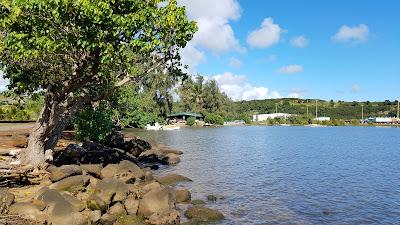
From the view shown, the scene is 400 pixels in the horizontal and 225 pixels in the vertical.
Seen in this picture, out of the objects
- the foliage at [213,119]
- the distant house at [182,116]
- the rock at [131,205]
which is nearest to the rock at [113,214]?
the rock at [131,205]

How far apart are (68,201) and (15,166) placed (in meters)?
6.07

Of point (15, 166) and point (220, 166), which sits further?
point (220, 166)

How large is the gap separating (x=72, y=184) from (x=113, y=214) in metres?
3.45

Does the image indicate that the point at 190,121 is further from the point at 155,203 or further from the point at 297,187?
the point at 155,203

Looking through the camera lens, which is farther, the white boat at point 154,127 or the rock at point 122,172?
the white boat at point 154,127

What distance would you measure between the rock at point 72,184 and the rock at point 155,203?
12.5 ft

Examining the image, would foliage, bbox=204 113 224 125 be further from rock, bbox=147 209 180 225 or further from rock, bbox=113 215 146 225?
rock, bbox=113 215 146 225

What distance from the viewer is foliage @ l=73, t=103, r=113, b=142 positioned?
120 ft

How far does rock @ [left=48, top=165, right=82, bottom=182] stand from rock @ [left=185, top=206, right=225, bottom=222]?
702cm

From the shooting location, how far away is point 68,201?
699 inches

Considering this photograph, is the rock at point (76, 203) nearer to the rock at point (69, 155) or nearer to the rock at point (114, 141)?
the rock at point (69, 155)

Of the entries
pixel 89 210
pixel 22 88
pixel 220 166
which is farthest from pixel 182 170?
pixel 89 210

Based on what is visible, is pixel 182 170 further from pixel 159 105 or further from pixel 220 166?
pixel 159 105

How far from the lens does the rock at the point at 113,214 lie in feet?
59.6
